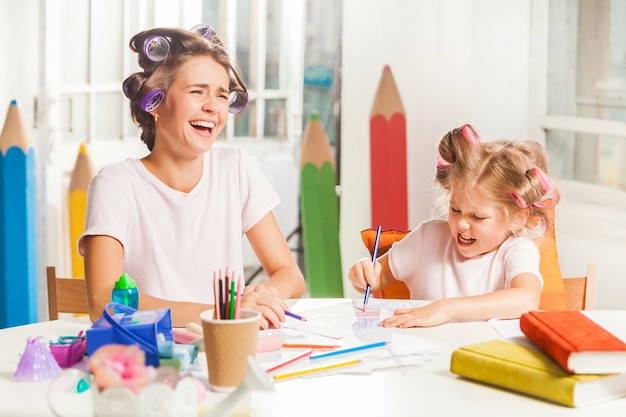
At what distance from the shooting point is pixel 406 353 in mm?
1381

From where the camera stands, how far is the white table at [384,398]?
1125 mm

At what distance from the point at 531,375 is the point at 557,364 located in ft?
0.16

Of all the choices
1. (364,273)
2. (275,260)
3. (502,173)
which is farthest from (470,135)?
(275,260)

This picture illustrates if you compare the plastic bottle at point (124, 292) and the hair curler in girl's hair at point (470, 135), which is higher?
the hair curler in girl's hair at point (470, 135)

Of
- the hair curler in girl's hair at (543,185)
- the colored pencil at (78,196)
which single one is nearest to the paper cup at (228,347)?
the hair curler in girl's hair at (543,185)

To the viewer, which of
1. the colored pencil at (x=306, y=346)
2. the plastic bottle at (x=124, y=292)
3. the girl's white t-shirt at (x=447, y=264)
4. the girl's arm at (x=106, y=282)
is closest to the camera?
the colored pencil at (x=306, y=346)

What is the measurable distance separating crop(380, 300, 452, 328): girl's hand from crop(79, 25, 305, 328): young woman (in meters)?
0.34

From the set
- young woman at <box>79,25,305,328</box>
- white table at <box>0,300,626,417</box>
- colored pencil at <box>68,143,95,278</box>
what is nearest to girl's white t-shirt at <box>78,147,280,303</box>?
young woman at <box>79,25,305,328</box>

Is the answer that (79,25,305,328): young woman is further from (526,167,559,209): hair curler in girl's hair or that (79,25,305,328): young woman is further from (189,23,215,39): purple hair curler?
(526,167,559,209): hair curler in girl's hair

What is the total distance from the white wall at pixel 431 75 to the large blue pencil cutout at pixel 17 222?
3.97 feet

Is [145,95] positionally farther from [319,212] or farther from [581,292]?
[319,212]

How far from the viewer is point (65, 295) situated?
193 cm

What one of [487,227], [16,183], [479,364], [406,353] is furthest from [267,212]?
[16,183]

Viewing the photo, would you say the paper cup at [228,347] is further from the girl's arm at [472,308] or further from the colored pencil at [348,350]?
the girl's arm at [472,308]
